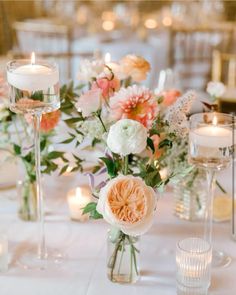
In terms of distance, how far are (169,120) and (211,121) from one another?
0.57 ft

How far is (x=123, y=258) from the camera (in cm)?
110

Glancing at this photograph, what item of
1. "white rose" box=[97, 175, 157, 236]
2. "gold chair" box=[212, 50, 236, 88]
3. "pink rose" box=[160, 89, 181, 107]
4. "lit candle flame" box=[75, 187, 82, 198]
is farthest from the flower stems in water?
"gold chair" box=[212, 50, 236, 88]

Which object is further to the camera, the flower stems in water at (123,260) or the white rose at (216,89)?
the white rose at (216,89)

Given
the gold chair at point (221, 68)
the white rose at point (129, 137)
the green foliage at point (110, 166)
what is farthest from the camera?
the gold chair at point (221, 68)

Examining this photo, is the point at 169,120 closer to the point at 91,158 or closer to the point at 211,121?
the point at 211,121

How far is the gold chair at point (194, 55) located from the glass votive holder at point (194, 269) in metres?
2.85

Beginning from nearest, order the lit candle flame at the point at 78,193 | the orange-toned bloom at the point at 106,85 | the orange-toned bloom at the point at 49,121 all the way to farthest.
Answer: the orange-toned bloom at the point at 106,85 → the orange-toned bloom at the point at 49,121 → the lit candle flame at the point at 78,193

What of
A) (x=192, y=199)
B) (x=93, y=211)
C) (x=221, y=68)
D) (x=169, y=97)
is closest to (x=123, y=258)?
(x=93, y=211)

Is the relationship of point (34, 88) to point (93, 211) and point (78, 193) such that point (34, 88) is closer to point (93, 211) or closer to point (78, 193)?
point (93, 211)

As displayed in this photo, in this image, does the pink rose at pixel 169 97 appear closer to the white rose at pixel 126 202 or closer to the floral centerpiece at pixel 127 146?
the floral centerpiece at pixel 127 146

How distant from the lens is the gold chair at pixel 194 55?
386 centimetres

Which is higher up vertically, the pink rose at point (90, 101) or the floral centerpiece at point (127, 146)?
the pink rose at point (90, 101)

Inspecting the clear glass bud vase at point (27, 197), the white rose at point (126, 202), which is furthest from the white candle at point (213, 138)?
the clear glass bud vase at point (27, 197)

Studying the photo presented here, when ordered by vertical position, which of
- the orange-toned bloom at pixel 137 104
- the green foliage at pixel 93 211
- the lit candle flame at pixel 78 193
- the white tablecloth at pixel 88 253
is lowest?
the white tablecloth at pixel 88 253
